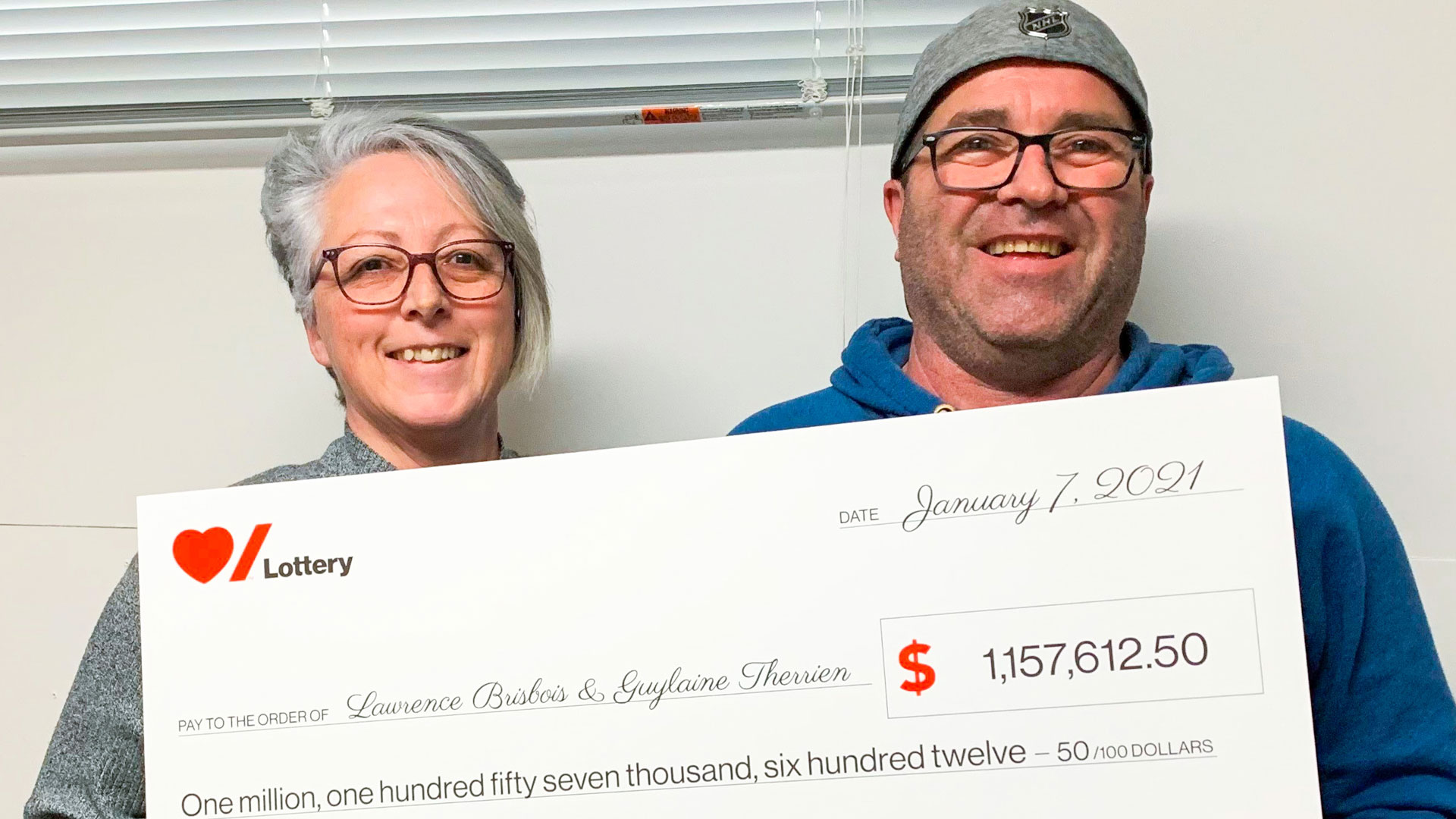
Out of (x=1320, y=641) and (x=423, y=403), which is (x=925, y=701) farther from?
(x=423, y=403)

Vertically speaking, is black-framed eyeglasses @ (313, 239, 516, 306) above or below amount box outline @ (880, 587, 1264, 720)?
above

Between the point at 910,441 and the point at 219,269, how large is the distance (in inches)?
43.9

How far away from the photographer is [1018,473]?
921 mm

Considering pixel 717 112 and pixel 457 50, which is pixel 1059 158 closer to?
pixel 717 112

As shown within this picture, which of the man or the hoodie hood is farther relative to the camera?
the hoodie hood

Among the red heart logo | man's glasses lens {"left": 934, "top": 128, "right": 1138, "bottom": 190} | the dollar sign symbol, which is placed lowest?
the dollar sign symbol

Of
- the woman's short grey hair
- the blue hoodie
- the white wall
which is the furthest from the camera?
the white wall

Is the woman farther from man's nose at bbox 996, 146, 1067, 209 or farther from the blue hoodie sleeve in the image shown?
the blue hoodie sleeve

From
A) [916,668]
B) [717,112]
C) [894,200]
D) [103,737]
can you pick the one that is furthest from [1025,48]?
[103,737]

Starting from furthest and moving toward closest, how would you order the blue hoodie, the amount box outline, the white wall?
the white wall < the blue hoodie < the amount box outline

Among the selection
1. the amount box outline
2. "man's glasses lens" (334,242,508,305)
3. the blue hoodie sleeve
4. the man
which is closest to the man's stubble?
the man

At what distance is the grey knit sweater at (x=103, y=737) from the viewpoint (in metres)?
1.08

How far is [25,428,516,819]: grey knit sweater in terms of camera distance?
3.53 feet

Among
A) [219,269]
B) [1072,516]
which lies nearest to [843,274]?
[1072,516]
